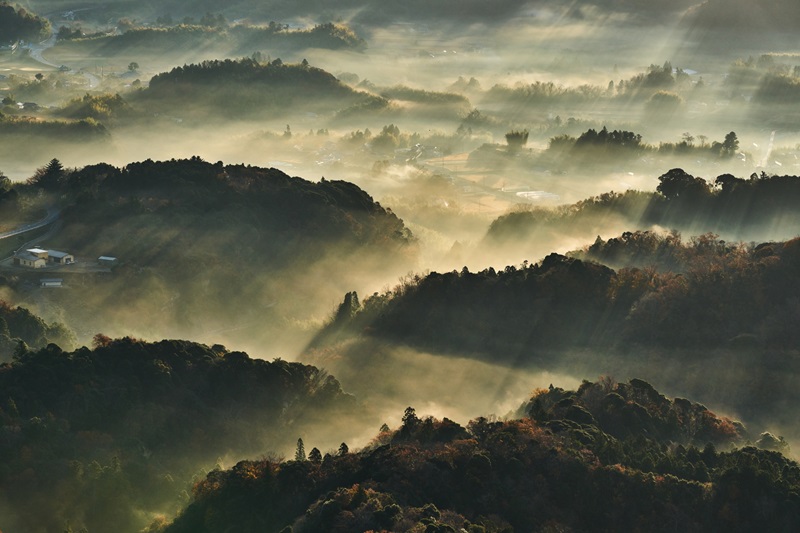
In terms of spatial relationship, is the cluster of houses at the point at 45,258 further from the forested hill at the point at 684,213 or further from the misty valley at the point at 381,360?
the forested hill at the point at 684,213

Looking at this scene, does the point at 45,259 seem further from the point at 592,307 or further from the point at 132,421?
the point at 592,307

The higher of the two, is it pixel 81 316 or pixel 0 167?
pixel 81 316

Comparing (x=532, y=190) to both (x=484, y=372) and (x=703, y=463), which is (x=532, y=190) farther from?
(x=703, y=463)

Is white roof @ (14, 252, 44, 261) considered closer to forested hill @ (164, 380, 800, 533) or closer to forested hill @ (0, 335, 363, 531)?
forested hill @ (0, 335, 363, 531)

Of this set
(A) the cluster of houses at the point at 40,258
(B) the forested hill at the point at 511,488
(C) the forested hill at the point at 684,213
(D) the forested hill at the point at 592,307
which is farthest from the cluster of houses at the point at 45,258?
(C) the forested hill at the point at 684,213

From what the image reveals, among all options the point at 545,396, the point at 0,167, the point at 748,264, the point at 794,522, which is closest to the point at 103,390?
the point at 545,396

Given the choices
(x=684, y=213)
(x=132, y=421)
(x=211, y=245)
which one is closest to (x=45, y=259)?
(x=211, y=245)
